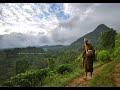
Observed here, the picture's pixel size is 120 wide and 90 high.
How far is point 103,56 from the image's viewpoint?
17.2 m

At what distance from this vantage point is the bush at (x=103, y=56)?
1698 centimetres

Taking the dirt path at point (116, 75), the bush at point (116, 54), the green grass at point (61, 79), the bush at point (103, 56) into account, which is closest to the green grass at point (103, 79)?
the dirt path at point (116, 75)

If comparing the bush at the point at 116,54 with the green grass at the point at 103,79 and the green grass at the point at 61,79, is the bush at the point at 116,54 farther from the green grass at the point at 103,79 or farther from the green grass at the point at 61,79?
the green grass at the point at 61,79

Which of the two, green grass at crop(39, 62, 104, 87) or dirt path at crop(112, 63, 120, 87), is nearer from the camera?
dirt path at crop(112, 63, 120, 87)

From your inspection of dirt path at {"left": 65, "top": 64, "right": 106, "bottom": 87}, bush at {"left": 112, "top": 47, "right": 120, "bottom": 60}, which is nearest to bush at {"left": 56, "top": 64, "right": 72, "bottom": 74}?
dirt path at {"left": 65, "top": 64, "right": 106, "bottom": 87}

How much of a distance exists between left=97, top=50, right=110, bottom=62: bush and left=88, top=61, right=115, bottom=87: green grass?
1.35m

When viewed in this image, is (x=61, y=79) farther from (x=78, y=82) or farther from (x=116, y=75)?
(x=116, y=75)

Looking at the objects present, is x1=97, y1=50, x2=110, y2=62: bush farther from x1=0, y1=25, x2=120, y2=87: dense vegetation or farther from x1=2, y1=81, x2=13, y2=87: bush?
x1=2, y1=81, x2=13, y2=87: bush

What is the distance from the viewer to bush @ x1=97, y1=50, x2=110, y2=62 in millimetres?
16981

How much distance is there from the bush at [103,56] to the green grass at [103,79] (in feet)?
4.42

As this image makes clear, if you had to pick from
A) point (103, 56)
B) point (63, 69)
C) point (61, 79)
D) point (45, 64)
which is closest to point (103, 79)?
point (61, 79)

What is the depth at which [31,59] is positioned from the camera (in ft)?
51.1

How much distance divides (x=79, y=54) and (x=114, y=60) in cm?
246

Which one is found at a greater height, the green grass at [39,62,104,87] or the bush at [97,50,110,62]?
the bush at [97,50,110,62]
